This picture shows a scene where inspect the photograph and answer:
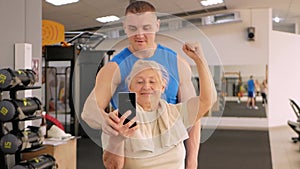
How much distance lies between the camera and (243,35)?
10.3 metres

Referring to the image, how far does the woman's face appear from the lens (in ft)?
4.15

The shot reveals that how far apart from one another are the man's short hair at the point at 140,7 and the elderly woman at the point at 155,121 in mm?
175

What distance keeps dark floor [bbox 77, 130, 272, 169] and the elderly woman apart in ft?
11.5

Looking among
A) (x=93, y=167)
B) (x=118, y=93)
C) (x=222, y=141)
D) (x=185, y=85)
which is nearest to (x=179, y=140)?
(x=185, y=85)

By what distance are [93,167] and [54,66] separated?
3551mm

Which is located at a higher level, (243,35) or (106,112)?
(243,35)

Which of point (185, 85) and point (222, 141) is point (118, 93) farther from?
point (222, 141)

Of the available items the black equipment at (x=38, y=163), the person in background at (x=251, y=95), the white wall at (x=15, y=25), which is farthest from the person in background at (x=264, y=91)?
the black equipment at (x=38, y=163)

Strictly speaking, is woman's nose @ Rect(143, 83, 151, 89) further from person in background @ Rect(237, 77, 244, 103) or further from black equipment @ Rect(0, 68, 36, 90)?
person in background @ Rect(237, 77, 244, 103)

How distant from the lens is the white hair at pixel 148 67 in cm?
126

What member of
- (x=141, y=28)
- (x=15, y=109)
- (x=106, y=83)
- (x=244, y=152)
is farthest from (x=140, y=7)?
(x=244, y=152)

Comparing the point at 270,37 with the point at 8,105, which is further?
the point at 270,37

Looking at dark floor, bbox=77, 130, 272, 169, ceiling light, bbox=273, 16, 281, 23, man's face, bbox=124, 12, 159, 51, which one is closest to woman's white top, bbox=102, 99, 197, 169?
man's face, bbox=124, 12, 159, 51

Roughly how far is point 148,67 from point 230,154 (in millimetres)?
6024
